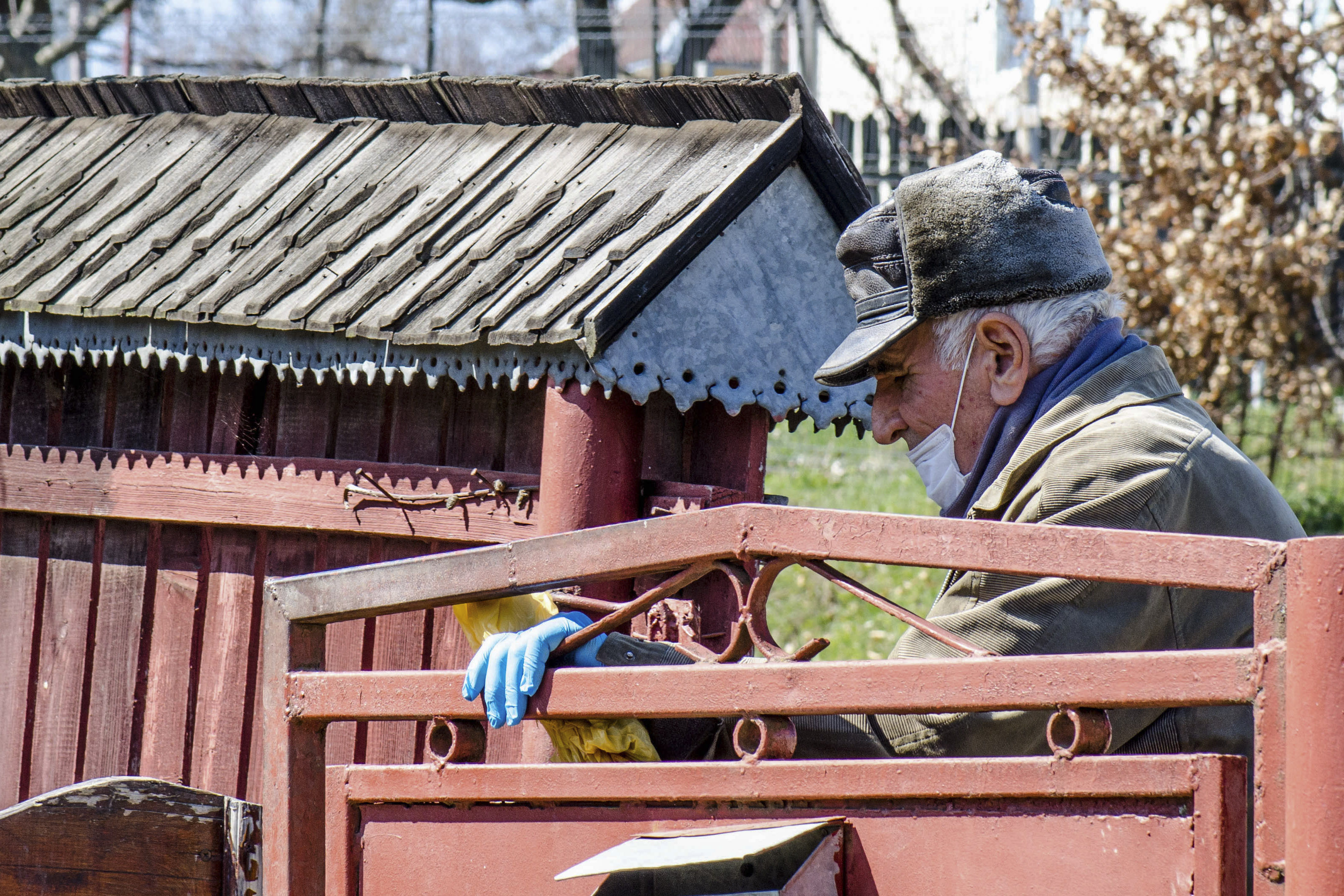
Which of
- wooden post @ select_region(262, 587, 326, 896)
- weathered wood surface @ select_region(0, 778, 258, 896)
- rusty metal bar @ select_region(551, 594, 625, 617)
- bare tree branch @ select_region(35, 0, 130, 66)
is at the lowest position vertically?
weathered wood surface @ select_region(0, 778, 258, 896)

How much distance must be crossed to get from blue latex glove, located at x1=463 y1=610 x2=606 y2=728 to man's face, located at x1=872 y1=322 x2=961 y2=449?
797mm

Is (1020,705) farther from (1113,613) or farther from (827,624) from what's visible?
(827,624)

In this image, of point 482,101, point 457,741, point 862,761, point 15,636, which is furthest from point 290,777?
point 482,101

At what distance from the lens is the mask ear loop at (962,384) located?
2.50 meters

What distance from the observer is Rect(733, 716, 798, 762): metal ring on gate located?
2.04m

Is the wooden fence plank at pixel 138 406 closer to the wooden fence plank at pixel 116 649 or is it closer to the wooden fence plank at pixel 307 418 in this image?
the wooden fence plank at pixel 116 649

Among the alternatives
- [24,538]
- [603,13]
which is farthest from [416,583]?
[603,13]

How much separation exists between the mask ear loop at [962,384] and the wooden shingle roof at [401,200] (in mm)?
655

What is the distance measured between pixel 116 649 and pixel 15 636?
1.21 feet

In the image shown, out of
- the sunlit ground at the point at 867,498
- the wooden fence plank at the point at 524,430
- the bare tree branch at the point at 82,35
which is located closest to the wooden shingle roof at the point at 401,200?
the wooden fence plank at the point at 524,430

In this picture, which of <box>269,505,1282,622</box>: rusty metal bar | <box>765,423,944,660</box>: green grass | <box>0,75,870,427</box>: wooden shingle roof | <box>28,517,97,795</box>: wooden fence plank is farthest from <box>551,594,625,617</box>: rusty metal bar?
<box>765,423,944,660</box>: green grass

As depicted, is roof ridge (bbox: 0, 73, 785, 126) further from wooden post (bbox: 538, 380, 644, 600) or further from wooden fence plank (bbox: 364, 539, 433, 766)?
wooden fence plank (bbox: 364, 539, 433, 766)

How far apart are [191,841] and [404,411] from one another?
1123 millimetres

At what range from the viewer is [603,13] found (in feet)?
49.5
